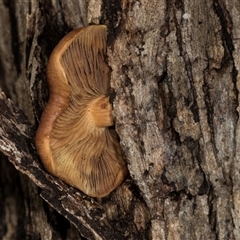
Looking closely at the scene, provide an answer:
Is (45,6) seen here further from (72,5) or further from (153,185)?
(153,185)

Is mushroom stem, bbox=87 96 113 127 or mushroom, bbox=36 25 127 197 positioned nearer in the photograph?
mushroom, bbox=36 25 127 197

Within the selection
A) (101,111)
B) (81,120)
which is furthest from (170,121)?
(81,120)

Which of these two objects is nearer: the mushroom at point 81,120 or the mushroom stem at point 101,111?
the mushroom at point 81,120

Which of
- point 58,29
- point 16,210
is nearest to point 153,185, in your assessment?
point 58,29

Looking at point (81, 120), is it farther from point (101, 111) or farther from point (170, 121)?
point (170, 121)

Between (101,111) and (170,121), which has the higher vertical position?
(101,111)
